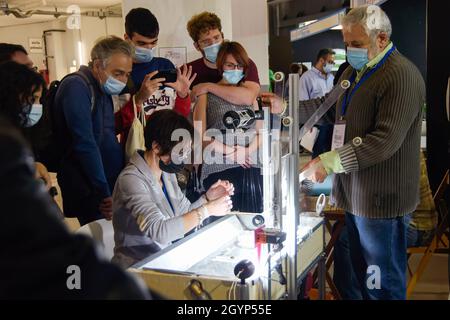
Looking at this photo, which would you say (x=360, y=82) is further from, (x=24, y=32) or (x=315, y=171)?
(x=24, y=32)

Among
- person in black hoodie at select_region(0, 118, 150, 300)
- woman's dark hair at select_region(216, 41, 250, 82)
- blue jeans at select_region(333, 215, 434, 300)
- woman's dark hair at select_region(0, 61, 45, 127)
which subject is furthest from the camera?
woman's dark hair at select_region(216, 41, 250, 82)

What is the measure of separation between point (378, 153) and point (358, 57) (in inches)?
17.8

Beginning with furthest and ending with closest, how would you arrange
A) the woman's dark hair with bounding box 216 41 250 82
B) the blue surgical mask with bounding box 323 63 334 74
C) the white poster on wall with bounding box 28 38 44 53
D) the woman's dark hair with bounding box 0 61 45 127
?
the blue surgical mask with bounding box 323 63 334 74, the white poster on wall with bounding box 28 38 44 53, the woman's dark hair with bounding box 216 41 250 82, the woman's dark hair with bounding box 0 61 45 127

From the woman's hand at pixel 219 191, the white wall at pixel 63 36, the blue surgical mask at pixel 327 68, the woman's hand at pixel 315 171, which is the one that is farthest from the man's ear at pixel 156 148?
the blue surgical mask at pixel 327 68

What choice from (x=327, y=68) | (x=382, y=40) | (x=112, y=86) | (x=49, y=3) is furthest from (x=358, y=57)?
(x=49, y=3)

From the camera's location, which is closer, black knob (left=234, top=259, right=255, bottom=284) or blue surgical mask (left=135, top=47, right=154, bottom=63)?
black knob (left=234, top=259, right=255, bottom=284)

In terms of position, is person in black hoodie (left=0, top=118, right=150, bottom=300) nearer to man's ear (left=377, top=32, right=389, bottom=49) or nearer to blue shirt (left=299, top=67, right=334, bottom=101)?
man's ear (left=377, top=32, right=389, bottom=49)

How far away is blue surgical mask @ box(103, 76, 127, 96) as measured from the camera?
2.36 meters

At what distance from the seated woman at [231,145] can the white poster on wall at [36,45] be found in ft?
4.54

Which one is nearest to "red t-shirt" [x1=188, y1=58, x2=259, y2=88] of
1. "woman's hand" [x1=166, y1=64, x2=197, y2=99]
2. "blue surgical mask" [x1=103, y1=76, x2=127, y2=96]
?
"woman's hand" [x1=166, y1=64, x2=197, y2=99]

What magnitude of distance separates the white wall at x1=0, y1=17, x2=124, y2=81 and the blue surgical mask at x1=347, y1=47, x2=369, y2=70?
1.36 metres

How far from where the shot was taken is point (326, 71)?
12.9ft

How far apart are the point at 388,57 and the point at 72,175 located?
1.52m

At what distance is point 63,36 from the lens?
3268 millimetres
